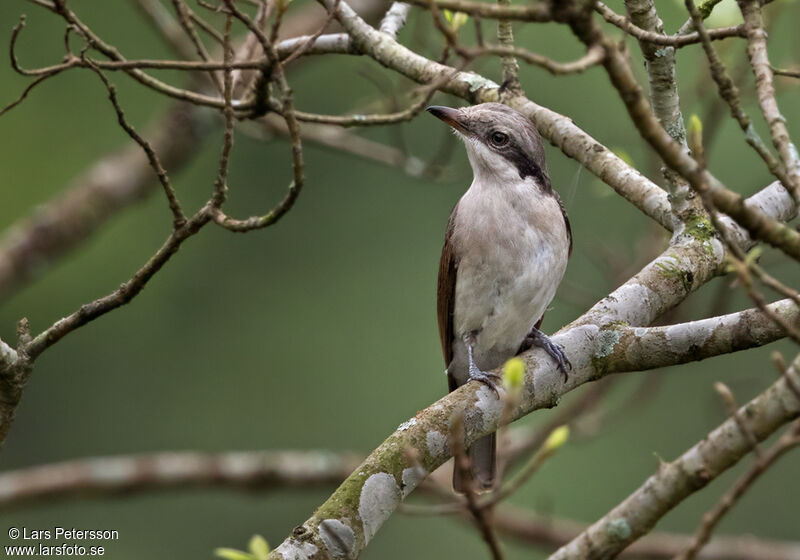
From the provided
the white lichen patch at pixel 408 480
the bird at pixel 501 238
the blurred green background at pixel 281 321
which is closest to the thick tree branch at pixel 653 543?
the bird at pixel 501 238

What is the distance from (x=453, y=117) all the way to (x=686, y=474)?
Result: 278 centimetres

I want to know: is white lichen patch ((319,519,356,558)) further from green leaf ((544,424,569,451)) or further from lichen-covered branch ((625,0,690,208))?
lichen-covered branch ((625,0,690,208))

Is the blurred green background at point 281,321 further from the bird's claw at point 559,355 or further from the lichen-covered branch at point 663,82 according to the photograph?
the bird's claw at point 559,355

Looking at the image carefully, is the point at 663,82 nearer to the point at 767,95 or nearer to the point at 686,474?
the point at 767,95

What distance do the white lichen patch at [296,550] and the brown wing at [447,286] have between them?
232 cm

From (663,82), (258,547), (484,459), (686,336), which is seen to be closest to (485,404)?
(686,336)

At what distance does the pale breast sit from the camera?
4910 mm

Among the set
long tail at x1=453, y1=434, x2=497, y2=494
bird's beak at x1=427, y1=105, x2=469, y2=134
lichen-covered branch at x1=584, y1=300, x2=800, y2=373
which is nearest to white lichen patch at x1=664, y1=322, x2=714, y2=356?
lichen-covered branch at x1=584, y1=300, x2=800, y2=373

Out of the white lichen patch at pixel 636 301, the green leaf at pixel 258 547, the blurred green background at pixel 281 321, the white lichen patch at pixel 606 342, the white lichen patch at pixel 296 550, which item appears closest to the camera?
the green leaf at pixel 258 547

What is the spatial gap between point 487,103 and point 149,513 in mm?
10311

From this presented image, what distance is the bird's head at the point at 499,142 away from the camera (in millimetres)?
4911

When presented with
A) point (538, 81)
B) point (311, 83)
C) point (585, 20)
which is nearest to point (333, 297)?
point (311, 83)

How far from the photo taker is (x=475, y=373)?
486cm

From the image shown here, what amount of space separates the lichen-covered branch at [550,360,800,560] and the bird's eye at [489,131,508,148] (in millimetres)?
2620
